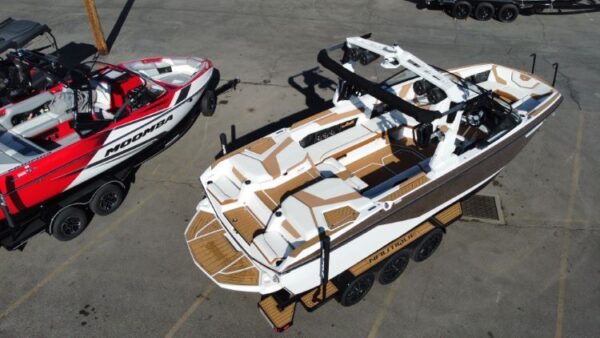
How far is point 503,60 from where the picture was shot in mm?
14547

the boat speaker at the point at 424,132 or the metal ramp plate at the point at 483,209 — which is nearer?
the boat speaker at the point at 424,132

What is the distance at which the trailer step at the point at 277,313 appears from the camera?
6.70 m

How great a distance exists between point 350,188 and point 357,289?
62.3 inches

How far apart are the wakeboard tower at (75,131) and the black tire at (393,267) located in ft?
17.3

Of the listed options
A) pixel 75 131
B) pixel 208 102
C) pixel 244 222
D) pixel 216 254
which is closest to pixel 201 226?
pixel 216 254

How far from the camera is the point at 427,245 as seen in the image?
7.92m

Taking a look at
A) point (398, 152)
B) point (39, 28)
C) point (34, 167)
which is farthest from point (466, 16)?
point (34, 167)

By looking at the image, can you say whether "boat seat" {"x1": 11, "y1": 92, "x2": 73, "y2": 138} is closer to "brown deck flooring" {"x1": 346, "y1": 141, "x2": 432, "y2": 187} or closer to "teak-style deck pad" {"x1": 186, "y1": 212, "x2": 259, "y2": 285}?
"teak-style deck pad" {"x1": 186, "y1": 212, "x2": 259, "y2": 285}

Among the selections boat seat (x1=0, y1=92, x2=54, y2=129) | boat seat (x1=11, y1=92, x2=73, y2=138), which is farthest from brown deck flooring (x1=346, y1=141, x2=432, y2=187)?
boat seat (x1=0, y1=92, x2=54, y2=129)

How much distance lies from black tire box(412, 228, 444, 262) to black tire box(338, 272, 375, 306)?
0.99 metres

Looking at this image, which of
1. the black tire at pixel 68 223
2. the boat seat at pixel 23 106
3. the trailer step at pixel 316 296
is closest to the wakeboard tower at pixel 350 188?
the trailer step at pixel 316 296

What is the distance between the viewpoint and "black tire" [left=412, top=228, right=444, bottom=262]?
7.72 m

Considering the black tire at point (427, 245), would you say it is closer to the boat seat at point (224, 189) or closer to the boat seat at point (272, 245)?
the boat seat at point (272, 245)

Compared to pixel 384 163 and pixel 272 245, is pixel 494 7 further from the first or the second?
pixel 272 245
